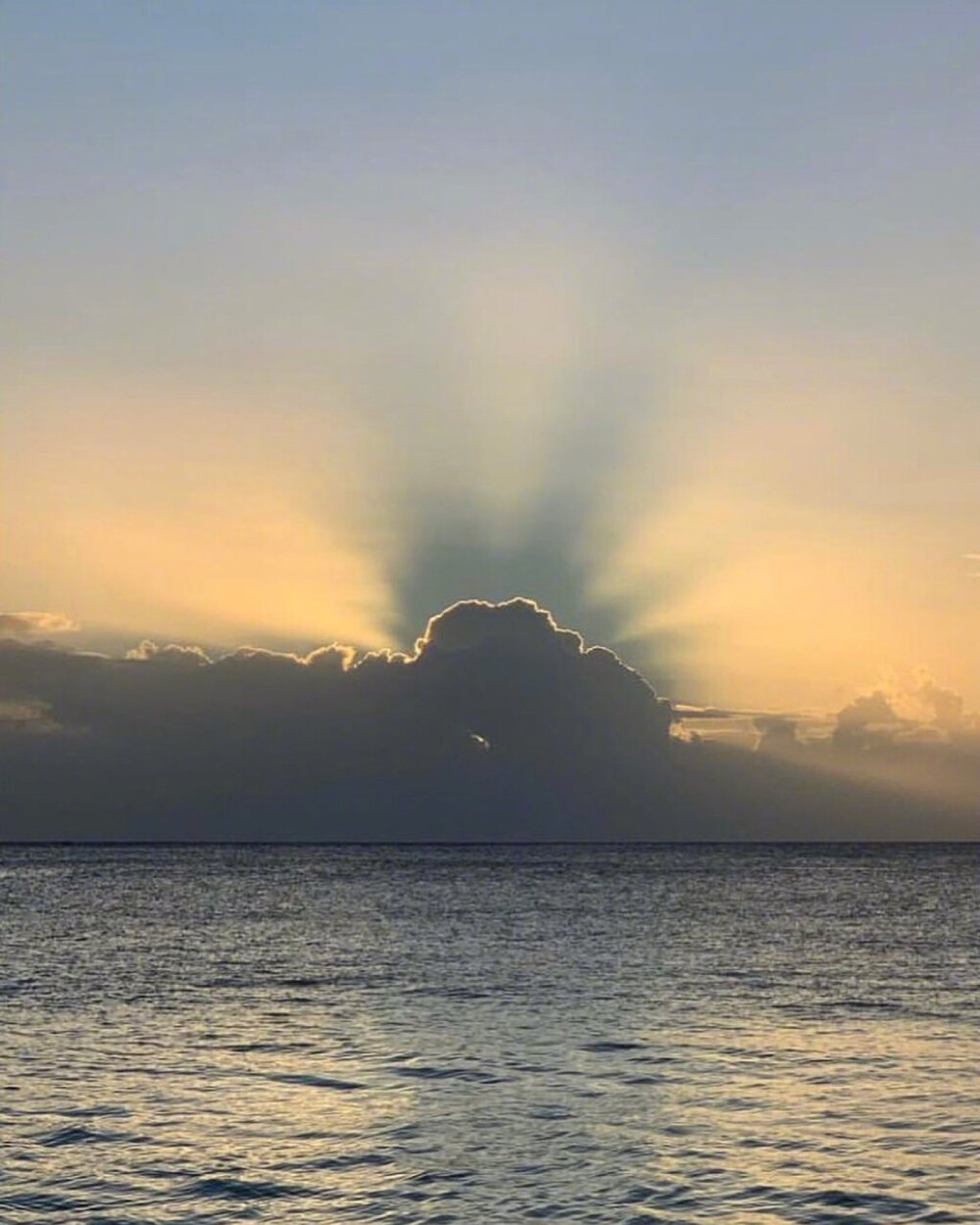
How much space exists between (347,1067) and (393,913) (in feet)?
265

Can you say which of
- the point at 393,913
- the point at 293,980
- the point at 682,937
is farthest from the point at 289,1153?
the point at 393,913

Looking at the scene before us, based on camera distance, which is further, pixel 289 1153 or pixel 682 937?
pixel 682 937

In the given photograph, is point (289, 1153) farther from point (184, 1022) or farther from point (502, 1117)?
point (184, 1022)

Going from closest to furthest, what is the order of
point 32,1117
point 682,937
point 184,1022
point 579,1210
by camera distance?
1. point 579,1210
2. point 32,1117
3. point 184,1022
4. point 682,937

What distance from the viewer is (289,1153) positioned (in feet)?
106

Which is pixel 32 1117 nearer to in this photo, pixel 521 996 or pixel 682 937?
pixel 521 996

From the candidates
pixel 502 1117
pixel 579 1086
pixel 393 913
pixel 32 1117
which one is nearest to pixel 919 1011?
pixel 579 1086

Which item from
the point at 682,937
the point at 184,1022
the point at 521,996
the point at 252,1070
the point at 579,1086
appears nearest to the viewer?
the point at 579,1086

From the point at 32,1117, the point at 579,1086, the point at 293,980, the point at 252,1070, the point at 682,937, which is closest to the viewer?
the point at 32,1117

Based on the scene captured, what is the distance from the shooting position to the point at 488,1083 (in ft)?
132

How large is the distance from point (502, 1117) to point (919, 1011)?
26559mm

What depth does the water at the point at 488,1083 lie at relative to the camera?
28969 millimetres

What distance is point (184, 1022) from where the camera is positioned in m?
53.0

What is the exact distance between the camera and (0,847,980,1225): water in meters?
29.0
